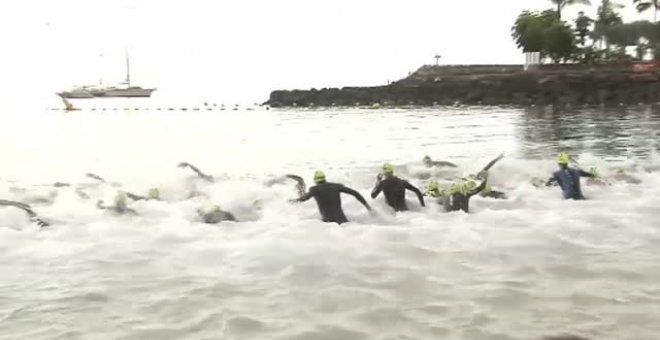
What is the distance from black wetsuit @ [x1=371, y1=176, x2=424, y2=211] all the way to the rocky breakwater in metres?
56.0

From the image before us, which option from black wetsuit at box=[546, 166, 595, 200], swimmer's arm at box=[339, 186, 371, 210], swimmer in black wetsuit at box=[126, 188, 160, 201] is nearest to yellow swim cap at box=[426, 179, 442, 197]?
swimmer's arm at box=[339, 186, 371, 210]

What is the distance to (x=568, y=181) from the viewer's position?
14.9m

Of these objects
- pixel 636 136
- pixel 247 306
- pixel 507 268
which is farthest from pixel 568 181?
pixel 636 136

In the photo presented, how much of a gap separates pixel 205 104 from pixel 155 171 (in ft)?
253

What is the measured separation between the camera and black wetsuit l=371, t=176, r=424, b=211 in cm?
1391

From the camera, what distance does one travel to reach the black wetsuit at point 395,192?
45.6 feet

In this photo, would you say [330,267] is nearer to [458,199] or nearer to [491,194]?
[458,199]

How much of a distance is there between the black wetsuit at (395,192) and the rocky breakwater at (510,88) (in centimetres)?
5598

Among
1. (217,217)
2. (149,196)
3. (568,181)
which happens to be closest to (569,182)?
(568,181)

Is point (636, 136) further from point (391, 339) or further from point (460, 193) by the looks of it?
point (391, 339)

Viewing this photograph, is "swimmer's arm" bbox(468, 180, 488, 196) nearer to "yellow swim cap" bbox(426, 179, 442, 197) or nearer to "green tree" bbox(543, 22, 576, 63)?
"yellow swim cap" bbox(426, 179, 442, 197)

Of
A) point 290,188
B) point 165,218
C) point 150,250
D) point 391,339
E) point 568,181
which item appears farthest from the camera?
point 290,188

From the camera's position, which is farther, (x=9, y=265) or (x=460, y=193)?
(x=460, y=193)

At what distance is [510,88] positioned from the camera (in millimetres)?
73688
